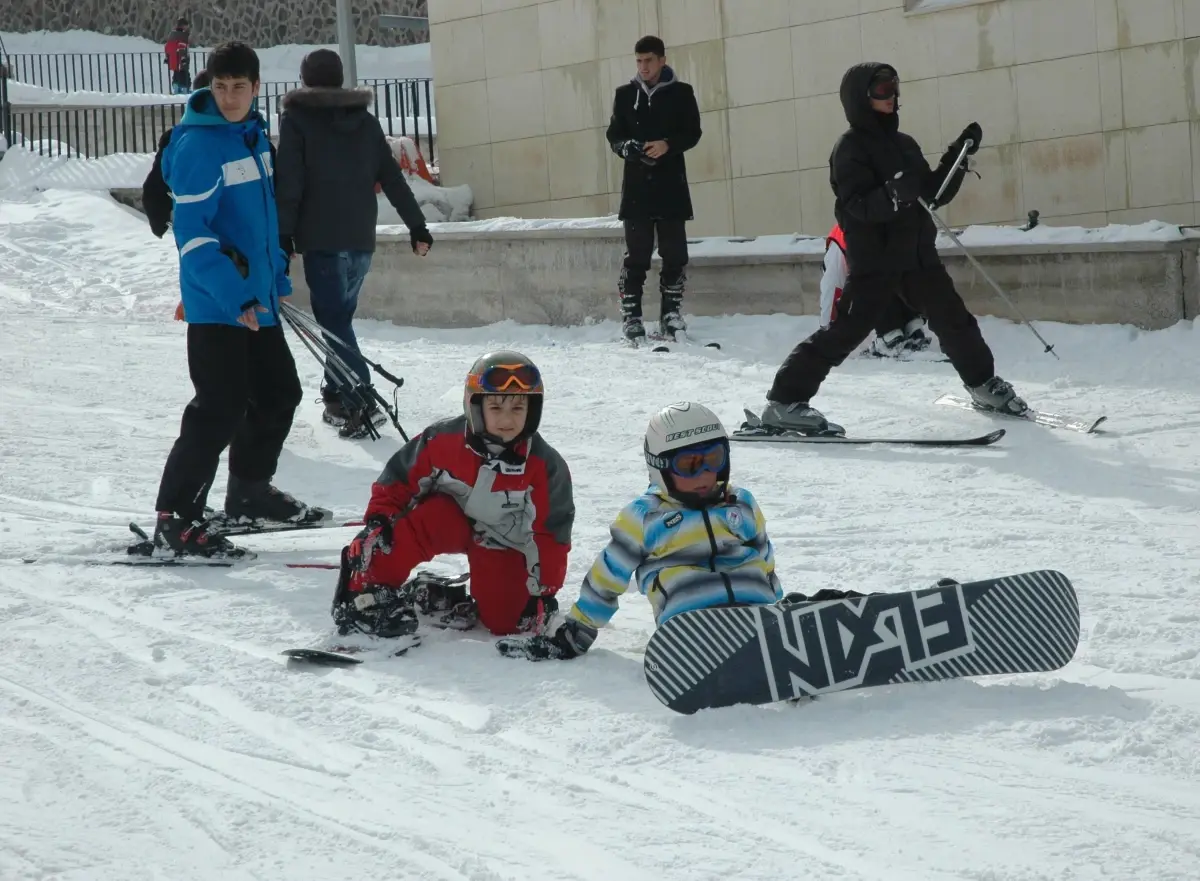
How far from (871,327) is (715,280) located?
3639mm

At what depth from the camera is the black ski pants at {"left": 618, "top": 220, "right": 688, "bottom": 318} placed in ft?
34.2

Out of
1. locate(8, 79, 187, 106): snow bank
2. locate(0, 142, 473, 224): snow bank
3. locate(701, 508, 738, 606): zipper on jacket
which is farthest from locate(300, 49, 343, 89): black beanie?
locate(8, 79, 187, 106): snow bank

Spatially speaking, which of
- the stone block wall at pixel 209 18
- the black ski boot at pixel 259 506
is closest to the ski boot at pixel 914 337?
the black ski boot at pixel 259 506

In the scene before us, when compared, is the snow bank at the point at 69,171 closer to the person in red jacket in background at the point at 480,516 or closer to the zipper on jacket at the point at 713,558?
the person in red jacket in background at the point at 480,516

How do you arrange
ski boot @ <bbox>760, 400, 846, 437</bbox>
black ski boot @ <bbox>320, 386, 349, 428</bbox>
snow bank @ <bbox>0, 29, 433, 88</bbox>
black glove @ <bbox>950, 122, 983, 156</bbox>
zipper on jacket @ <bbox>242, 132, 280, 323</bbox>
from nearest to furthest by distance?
1. zipper on jacket @ <bbox>242, 132, 280, 323</bbox>
2. ski boot @ <bbox>760, 400, 846, 437</bbox>
3. black glove @ <bbox>950, 122, 983, 156</bbox>
4. black ski boot @ <bbox>320, 386, 349, 428</bbox>
5. snow bank @ <bbox>0, 29, 433, 88</bbox>

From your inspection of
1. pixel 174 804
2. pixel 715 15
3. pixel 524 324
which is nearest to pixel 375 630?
pixel 174 804

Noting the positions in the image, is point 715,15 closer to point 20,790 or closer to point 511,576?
point 511,576

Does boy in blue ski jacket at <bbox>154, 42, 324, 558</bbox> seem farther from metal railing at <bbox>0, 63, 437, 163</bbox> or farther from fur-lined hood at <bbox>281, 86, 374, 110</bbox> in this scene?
metal railing at <bbox>0, 63, 437, 163</bbox>

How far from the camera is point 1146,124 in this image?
38.1 feet

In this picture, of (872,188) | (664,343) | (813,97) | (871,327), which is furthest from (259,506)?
(813,97)

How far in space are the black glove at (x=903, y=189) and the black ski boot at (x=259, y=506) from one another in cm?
309

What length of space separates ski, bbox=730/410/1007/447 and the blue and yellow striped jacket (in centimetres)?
325

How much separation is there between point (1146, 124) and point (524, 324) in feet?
15.6

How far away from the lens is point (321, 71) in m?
8.20
